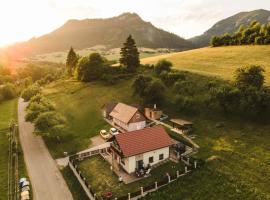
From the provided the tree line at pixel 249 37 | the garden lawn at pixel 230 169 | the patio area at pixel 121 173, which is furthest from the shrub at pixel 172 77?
the tree line at pixel 249 37

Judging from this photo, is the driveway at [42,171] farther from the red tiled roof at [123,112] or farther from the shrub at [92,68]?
the shrub at [92,68]

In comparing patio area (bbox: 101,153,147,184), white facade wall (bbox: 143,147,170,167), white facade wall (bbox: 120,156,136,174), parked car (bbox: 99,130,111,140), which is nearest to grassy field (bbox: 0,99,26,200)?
patio area (bbox: 101,153,147,184)

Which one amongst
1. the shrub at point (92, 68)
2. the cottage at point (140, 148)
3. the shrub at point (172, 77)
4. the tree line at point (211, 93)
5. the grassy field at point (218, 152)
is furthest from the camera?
the shrub at point (92, 68)

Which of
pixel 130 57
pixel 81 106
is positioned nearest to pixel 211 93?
pixel 81 106

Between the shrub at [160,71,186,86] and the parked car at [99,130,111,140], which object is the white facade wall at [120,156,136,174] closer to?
the parked car at [99,130,111,140]

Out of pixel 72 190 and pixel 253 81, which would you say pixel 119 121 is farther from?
pixel 253 81

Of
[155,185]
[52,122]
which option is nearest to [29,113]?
[52,122]
